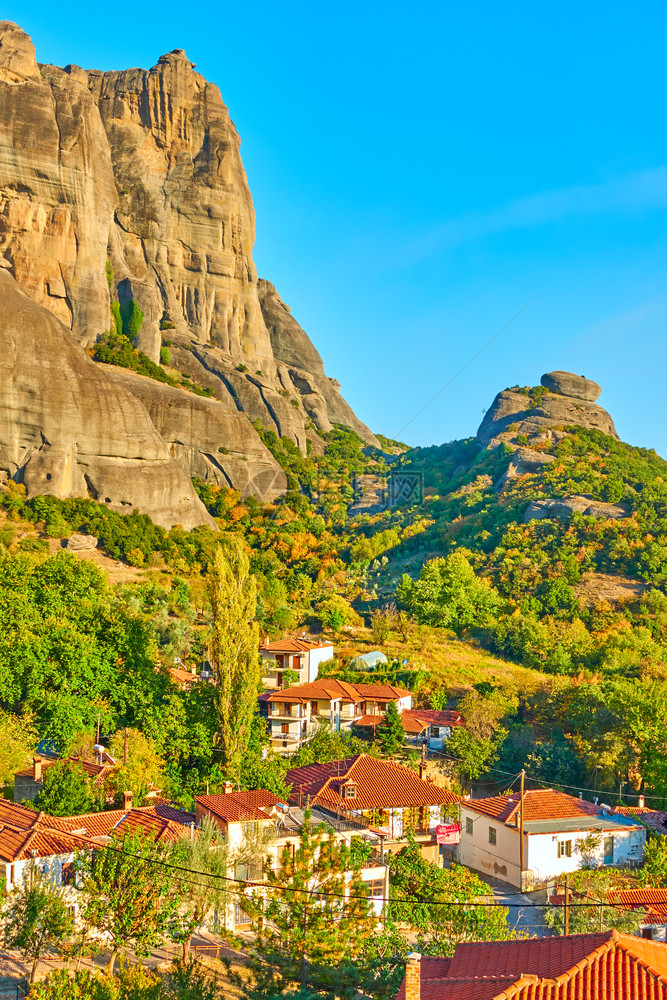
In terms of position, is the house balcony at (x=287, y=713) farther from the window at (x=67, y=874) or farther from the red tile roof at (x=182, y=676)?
the window at (x=67, y=874)

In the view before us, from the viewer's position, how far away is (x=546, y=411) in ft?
284

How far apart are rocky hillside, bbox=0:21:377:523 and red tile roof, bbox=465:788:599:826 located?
36.1 m

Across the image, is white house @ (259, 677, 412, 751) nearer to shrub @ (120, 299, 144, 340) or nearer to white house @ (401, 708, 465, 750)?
white house @ (401, 708, 465, 750)

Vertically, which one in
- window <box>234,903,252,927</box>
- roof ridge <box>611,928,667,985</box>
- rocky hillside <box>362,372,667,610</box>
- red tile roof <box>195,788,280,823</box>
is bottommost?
window <box>234,903,252,927</box>

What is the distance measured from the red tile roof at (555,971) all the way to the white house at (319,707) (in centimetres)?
2389

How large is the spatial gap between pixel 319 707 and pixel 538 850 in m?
14.2

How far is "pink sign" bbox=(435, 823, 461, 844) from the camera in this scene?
28.7 meters

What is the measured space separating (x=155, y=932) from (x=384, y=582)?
46247 mm

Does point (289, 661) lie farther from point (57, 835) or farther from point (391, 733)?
point (57, 835)

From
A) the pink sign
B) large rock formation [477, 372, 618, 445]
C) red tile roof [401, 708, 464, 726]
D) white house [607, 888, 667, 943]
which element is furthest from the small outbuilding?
large rock formation [477, 372, 618, 445]

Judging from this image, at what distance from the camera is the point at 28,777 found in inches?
1107

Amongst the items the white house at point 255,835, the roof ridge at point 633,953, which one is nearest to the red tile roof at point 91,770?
the white house at point 255,835

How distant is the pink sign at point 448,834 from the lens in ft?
94.1

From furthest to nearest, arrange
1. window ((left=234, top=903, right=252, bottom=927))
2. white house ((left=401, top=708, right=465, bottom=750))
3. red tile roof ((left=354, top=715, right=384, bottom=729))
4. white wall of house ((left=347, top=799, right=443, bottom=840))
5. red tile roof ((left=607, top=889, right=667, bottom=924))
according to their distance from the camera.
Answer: red tile roof ((left=354, top=715, right=384, bottom=729)) → white house ((left=401, top=708, right=465, bottom=750)) → white wall of house ((left=347, top=799, right=443, bottom=840)) → window ((left=234, top=903, right=252, bottom=927)) → red tile roof ((left=607, top=889, right=667, bottom=924))
